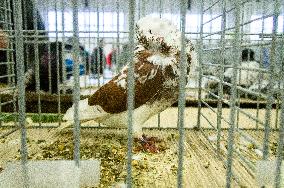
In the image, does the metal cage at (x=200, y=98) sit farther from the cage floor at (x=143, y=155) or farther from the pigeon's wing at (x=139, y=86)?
the pigeon's wing at (x=139, y=86)

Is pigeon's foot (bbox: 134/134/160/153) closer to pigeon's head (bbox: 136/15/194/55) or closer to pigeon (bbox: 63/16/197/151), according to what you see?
pigeon (bbox: 63/16/197/151)

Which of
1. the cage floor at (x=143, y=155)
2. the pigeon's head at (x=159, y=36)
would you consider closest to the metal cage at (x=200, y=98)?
the cage floor at (x=143, y=155)

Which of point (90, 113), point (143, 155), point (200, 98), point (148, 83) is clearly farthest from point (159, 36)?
point (143, 155)

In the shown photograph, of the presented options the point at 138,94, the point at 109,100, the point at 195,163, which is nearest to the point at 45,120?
the point at 109,100

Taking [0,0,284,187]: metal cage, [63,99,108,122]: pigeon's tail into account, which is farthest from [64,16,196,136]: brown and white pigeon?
[0,0,284,187]: metal cage

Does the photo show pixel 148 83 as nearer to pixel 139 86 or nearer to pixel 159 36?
pixel 139 86

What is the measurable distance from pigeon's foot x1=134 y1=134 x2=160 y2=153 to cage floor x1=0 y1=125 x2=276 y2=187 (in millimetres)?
30

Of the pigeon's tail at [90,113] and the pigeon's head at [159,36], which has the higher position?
the pigeon's head at [159,36]

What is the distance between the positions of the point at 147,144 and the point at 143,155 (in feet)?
0.46

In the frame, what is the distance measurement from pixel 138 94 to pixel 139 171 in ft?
1.77

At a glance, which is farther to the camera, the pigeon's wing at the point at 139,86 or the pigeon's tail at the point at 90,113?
the pigeon's tail at the point at 90,113

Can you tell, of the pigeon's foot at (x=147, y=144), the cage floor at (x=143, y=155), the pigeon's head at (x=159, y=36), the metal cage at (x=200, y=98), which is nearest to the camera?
the metal cage at (x=200, y=98)

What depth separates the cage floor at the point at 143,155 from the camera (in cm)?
151

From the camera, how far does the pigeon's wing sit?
1980 millimetres
